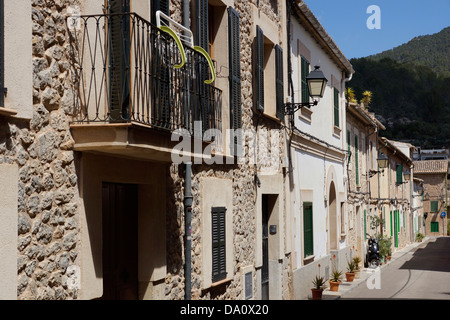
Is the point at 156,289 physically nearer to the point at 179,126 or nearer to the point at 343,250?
the point at 179,126

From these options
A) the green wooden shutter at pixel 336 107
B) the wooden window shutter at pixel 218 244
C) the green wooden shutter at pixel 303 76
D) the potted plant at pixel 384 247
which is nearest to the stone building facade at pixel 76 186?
the wooden window shutter at pixel 218 244

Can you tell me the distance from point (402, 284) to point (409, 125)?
70.7 metres

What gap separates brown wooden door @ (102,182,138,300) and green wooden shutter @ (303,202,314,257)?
8.06m

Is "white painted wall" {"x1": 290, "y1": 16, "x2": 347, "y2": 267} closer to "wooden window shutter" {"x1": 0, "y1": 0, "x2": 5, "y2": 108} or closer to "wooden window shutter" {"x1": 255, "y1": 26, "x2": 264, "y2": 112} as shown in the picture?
"wooden window shutter" {"x1": 255, "y1": 26, "x2": 264, "y2": 112}

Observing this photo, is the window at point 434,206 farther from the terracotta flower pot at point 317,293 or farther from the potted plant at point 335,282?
the terracotta flower pot at point 317,293

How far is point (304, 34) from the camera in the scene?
15.2 metres

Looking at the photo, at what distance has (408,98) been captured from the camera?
93.6 m

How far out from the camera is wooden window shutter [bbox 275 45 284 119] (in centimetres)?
1197

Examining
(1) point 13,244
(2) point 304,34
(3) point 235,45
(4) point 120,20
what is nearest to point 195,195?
(3) point 235,45

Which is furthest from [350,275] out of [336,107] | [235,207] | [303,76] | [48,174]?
[48,174]

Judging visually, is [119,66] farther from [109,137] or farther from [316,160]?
[316,160]

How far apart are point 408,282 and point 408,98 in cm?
7740

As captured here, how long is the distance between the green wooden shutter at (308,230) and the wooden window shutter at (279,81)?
3345 mm

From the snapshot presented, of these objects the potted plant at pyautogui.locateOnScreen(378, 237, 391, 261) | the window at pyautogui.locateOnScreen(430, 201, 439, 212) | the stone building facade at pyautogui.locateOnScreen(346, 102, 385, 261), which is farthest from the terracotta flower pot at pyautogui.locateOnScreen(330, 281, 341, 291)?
the window at pyautogui.locateOnScreen(430, 201, 439, 212)
